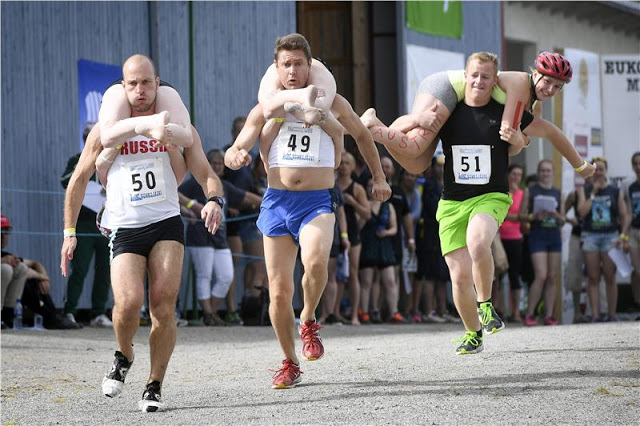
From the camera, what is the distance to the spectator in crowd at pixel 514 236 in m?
19.8

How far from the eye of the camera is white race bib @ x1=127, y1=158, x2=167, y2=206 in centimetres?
842

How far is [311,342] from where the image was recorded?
9211 millimetres

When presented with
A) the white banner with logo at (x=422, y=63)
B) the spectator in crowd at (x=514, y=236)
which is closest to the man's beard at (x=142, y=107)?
the spectator in crowd at (x=514, y=236)

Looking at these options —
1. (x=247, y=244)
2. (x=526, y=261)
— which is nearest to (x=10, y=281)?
(x=247, y=244)

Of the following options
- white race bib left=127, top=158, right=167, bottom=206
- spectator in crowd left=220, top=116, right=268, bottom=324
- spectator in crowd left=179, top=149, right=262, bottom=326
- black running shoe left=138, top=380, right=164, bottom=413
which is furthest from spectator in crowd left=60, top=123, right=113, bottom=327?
black running shoe left=138, top=380, right=164, bottom=413

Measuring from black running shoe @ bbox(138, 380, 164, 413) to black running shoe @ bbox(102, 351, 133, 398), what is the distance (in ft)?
0.61

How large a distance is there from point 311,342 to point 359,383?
42 centimetres

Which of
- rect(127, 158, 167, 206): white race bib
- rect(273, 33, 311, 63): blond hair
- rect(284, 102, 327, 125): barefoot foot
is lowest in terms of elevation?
rect(127, 158, 167, 206): white race bib

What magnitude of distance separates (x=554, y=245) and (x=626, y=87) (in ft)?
24.1

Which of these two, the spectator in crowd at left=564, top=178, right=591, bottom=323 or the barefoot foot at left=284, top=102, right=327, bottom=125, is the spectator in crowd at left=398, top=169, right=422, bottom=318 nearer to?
the spectator in crowd at left=564, top=178, right=591, bottom=323

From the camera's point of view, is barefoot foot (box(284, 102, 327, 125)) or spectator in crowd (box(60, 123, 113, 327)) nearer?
barefoot foot (box(284, 102, 327, 125))

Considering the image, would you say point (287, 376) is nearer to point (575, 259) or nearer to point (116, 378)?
point (116, 378)

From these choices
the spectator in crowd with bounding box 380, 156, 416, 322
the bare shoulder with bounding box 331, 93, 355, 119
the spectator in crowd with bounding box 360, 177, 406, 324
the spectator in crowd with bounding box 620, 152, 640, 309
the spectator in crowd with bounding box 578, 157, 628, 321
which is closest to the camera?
the bare shoulder with bounding box 331, 93, 355, 119

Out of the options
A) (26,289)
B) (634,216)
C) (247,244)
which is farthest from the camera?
(634,216)
